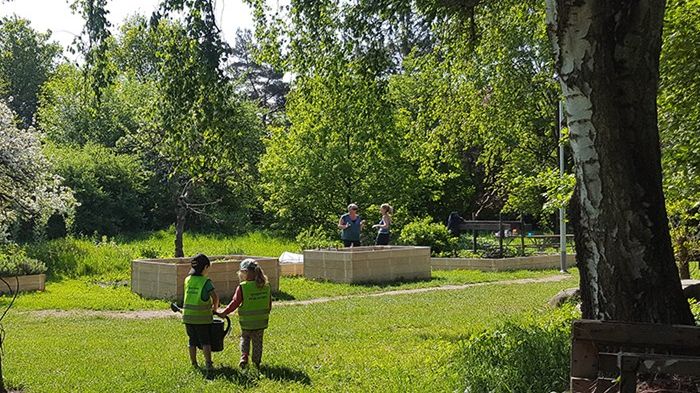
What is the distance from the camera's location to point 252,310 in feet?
26.5

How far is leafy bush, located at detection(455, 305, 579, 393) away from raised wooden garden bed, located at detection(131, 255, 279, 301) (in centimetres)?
822

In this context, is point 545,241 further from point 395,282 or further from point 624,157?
point 624,157

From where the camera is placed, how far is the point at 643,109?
16.2ft

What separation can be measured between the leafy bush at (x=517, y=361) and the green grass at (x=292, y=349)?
23cm

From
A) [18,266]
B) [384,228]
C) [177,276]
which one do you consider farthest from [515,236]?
[18,266]

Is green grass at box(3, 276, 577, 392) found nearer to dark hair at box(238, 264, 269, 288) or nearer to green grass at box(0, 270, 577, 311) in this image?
dark hair at box(238, 264, 269, 288)

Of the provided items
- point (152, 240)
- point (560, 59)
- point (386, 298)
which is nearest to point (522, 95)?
point (152, 240)

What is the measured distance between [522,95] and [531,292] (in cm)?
1629

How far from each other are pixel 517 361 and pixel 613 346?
2.08 meters

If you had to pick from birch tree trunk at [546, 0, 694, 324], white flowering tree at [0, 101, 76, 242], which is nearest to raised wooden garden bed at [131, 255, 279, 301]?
white flowering tree at [0, 101, 76, 242]

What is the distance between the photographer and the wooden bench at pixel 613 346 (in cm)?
392

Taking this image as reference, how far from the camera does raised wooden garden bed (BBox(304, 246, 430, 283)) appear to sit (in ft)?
55.8

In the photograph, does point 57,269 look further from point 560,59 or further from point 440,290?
point 560,59

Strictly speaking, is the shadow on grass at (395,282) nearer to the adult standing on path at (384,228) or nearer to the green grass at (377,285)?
the green grass at (377,285)
